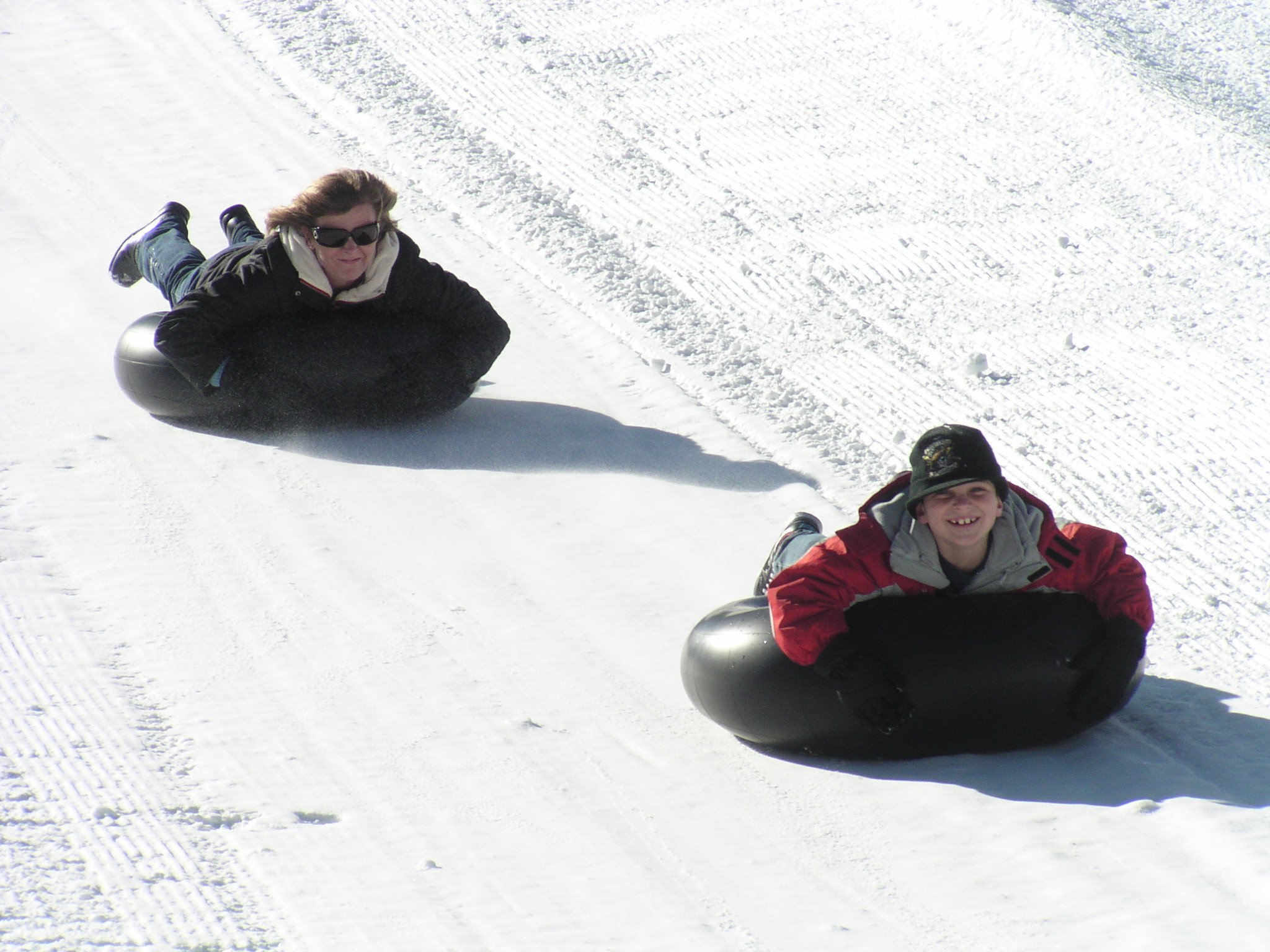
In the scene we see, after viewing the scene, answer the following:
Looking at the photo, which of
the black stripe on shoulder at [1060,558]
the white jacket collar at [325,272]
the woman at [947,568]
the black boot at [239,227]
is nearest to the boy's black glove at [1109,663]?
the woman at [947,568]

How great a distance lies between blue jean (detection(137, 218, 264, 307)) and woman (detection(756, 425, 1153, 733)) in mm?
3250

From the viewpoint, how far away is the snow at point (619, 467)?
10.3 feet

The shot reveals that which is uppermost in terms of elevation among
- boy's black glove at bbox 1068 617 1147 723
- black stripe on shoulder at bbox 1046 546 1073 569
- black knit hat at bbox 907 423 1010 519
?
black knit hat at bbox 907 423 1010 519

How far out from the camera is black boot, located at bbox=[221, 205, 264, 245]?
6.00 metres

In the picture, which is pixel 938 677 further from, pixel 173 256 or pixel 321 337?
pixel 173 256

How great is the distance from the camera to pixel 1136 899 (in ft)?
10.0

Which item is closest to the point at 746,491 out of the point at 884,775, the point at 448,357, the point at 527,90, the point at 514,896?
the point at 448,357

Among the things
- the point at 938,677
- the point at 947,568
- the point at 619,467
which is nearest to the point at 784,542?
the point at 947,568

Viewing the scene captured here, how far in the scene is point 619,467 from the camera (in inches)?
208

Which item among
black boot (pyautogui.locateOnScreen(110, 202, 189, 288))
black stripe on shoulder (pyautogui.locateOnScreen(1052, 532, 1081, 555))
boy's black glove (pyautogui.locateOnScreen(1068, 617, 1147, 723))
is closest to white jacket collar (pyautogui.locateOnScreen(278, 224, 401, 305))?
black boot (pyautogui.locateOnScreen(110, 202, 189, 288))

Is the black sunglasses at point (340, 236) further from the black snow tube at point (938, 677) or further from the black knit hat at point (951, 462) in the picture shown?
the black knit hat at point (951, 462)

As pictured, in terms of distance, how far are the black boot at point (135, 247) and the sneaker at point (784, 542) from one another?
3.31 m

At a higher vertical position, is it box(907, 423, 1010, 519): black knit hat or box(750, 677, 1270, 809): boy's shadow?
box(907, 423, 1010, 519): black knit hat

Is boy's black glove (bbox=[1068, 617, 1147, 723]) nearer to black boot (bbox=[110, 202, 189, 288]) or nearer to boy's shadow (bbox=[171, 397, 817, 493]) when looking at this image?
boy's shadow (bbox=[171, 397, 817, 493])
